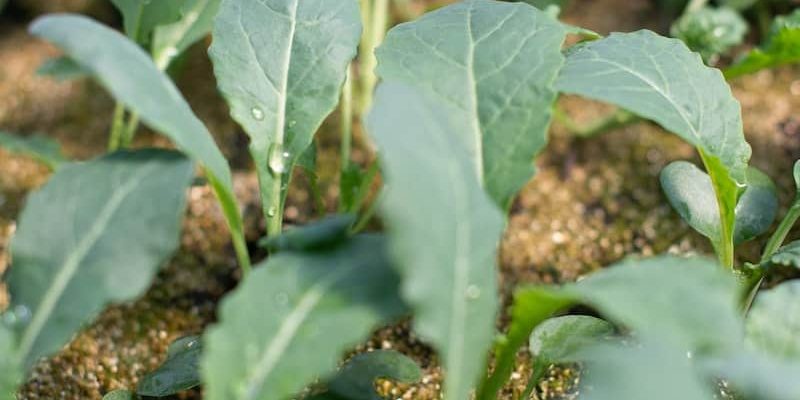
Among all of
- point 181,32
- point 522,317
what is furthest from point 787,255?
point 181,32

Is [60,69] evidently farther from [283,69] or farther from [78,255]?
[78,255]

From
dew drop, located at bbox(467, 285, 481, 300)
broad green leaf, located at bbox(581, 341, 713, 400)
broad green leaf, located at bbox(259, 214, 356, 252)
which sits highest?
broad green leaf, located at bbox(259, 214, 356, 252)

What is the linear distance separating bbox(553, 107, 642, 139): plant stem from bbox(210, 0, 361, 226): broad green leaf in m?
0.47

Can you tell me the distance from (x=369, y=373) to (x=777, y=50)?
24.9 inches

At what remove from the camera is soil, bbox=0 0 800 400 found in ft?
3.50

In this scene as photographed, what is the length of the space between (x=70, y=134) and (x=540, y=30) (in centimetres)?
90

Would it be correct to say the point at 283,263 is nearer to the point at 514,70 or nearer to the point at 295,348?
the point at 295,348

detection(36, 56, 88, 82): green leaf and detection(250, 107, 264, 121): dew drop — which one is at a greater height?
detection(250, 107, 264, 121): dew drop

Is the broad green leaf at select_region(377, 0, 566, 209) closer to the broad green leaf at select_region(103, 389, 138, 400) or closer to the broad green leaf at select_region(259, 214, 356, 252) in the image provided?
the broad green leaf at select_region(259, 214, 356, 252)

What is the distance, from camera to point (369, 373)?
0.80 m

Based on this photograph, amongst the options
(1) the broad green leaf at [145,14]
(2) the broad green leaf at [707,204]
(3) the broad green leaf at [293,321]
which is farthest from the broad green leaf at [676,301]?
(1) the broad green leaf at [145,14]

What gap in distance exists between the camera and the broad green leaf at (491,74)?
2.62 feet

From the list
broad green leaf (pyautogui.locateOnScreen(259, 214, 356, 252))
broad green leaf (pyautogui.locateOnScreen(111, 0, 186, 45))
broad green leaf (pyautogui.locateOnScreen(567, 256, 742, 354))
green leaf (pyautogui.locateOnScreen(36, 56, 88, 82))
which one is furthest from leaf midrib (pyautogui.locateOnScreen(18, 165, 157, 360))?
green leaf (pyautogui.locateOnScreen(36, 56, 88, 82))

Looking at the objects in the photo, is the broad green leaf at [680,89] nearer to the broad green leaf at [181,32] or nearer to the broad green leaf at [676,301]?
the broad green leaf at [676,301]
